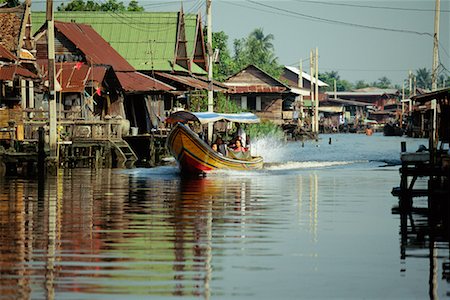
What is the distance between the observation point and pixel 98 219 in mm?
20562

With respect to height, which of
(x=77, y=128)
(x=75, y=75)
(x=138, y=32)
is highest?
(x=138, y=32)

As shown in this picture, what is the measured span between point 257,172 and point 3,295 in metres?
26.3

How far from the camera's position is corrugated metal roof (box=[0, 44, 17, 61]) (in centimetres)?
3898

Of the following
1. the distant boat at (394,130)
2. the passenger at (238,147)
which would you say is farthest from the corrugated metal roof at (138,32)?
the distant boat at (394,130)

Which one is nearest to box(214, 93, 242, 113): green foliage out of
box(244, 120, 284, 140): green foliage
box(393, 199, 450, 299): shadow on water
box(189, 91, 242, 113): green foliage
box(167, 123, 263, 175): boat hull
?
box(189, 91, 242, 113): green foliage

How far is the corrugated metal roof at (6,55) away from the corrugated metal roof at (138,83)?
11030mm

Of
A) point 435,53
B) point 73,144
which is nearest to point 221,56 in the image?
point 435,53

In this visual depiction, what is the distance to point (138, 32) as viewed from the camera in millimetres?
61594

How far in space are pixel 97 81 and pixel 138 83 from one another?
20.1 ft

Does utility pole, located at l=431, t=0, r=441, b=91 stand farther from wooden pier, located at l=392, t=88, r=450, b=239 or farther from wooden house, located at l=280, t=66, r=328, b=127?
wooden house, located at l=280, t=66, r=328, b=127

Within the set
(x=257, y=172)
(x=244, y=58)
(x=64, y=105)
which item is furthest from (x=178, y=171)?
(x=244, y=58)

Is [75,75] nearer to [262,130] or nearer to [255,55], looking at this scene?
[262,130]

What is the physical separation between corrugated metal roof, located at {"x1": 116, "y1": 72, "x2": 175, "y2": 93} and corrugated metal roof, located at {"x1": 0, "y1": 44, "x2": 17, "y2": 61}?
36.2 ft

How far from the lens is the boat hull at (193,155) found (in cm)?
3516
